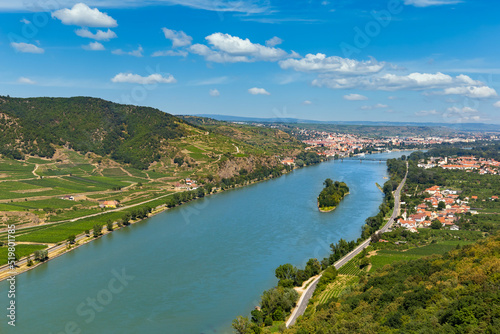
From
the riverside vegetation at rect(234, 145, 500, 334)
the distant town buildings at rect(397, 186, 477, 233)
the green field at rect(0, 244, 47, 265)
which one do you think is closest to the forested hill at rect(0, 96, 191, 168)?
the green field at rect(0, 244, 47, 265)

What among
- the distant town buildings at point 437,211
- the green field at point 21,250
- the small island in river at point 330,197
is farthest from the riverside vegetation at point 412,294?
the green field at point 21,250

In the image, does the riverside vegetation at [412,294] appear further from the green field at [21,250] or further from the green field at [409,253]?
the green field at [21,250]

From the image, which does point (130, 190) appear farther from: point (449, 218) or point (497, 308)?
point (497, 308)

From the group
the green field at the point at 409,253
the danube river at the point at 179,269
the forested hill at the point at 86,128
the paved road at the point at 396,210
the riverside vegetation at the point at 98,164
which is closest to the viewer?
the danube river at the point at 179,269

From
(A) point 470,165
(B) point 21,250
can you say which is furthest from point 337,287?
(A) point 470,165

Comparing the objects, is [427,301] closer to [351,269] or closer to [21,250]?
[351,269]

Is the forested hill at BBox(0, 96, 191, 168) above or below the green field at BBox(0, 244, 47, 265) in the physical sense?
above

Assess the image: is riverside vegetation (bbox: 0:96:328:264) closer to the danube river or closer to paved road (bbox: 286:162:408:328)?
the danube river
